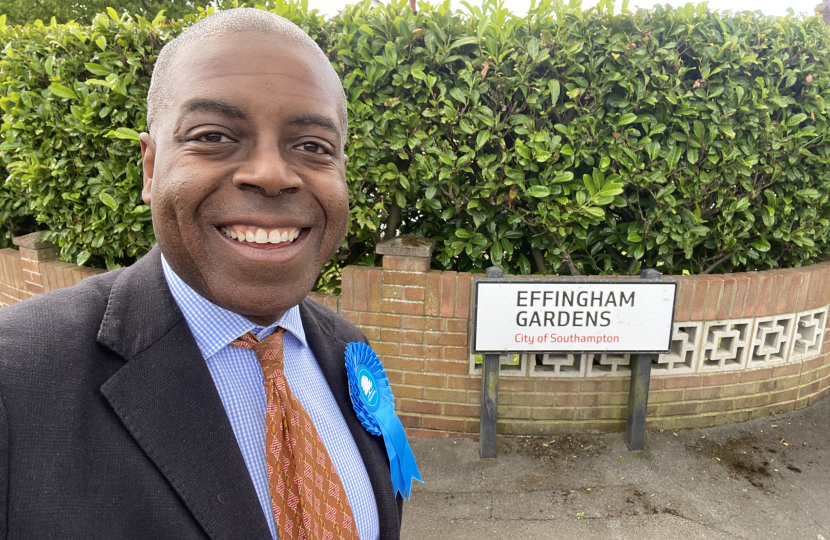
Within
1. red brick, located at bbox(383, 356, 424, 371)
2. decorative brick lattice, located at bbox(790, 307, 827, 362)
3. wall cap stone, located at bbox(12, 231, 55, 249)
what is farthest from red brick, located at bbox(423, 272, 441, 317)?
wall cap stone, located at bbox(12, 231, 55, 249)

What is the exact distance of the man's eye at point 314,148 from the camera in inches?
41.0

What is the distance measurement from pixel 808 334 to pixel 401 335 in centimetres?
304

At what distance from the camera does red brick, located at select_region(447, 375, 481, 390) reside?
3.29 meters

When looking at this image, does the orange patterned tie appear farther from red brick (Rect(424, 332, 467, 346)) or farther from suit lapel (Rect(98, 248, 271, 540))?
red brick (Rect(424, 332, 467, 346))

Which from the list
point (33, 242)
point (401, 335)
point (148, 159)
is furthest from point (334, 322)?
point (33, 242)

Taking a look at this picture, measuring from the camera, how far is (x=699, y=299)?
10.7 ft

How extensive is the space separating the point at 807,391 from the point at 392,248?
3400mm

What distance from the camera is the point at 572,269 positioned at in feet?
10.8

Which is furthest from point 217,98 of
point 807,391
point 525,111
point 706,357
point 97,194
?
point 807,391

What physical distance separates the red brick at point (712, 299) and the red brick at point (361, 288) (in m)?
2.25

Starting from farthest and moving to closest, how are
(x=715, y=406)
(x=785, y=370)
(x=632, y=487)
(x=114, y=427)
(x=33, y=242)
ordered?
(x=33, y=242) < (x=785, y=370) < (x=715, y=406) < (x=632, y=487) < (x=114, y=427)

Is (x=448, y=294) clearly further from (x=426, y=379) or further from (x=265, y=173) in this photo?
(x=265, y=173)

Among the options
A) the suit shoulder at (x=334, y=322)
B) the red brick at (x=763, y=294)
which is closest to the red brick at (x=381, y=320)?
the suit shoulder at (x=334, y=322)

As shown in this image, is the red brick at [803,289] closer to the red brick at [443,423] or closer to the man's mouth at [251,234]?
the red brick at [443,423]
